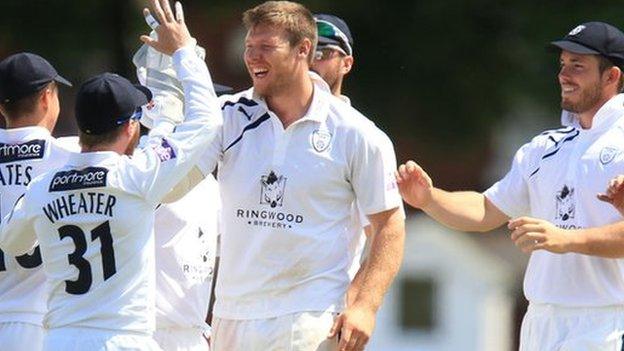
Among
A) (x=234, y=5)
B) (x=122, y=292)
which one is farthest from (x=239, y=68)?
(x=122, y=292)

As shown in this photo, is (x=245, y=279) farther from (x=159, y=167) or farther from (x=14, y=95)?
(x=14, y=95)

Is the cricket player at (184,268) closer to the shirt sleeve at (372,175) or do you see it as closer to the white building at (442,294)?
the shirt sleeve at (372,175)

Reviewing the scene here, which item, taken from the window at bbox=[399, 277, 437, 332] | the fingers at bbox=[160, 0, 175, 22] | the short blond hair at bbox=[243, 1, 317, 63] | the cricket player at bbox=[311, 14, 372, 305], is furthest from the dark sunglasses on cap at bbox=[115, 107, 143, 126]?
the window at bbox=[399, 277, 437, 332]

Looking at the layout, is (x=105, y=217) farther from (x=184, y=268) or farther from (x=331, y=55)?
Answer: (x=331, y=55)

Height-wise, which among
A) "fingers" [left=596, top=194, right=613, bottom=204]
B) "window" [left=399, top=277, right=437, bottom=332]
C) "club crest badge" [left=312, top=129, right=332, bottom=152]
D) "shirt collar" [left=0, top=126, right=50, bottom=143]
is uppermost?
"club crest badge" [left=312, top=129, right=332, bottom=152]

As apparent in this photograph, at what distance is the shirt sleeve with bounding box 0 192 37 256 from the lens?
8.06m

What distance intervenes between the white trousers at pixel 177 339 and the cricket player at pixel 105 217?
0.82 meters

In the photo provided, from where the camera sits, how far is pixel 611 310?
28.9 feet

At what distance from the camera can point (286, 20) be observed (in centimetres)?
834

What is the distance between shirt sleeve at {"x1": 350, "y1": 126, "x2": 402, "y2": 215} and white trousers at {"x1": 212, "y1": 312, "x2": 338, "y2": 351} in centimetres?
47

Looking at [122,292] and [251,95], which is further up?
[251,95]

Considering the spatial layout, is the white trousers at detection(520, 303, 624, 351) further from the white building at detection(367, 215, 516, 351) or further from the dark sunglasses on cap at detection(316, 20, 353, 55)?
the white building at detection(367, 215, 516, 351)

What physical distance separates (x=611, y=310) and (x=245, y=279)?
1.61 m

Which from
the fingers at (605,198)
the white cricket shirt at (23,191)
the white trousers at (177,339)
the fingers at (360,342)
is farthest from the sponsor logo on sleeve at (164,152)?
the fingers at (605,198)
